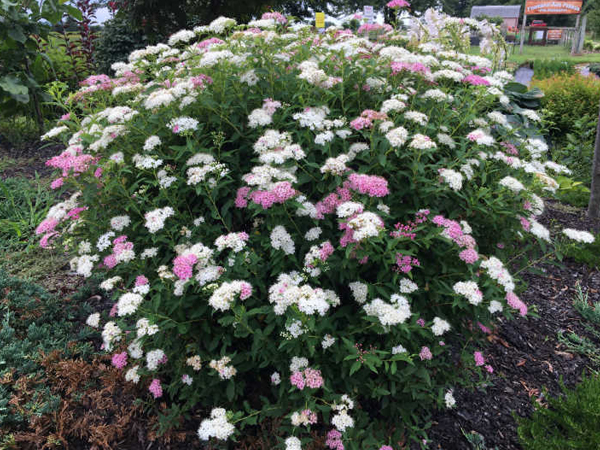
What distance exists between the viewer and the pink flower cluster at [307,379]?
179 cm

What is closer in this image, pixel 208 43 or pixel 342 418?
pixel 342 418

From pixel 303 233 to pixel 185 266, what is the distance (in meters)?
0.65

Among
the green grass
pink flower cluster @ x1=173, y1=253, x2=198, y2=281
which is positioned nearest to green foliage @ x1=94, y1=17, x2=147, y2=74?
pink flower cluster @ x1=173, y1=253, x2=198, y2=281

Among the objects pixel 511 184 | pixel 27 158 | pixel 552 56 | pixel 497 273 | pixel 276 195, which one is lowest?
pixel 552 56

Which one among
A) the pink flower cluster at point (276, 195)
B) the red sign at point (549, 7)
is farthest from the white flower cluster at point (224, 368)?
the red sign at point (549, 7)

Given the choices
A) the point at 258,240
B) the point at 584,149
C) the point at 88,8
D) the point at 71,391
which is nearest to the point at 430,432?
the point at 258,240

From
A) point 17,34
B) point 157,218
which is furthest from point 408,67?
point 17,34

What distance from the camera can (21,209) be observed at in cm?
459

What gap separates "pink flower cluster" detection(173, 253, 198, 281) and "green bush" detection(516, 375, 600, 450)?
198 cm

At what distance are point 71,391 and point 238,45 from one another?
250 cm

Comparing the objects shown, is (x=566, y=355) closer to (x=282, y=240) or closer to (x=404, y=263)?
(x=404, y=263)

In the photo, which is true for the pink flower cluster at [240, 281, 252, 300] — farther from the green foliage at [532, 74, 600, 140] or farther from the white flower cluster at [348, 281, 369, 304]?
the green foliage at [532, 74, 600, 140]

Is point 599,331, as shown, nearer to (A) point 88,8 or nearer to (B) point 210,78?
(B) point 210,78

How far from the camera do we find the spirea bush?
187 cm
